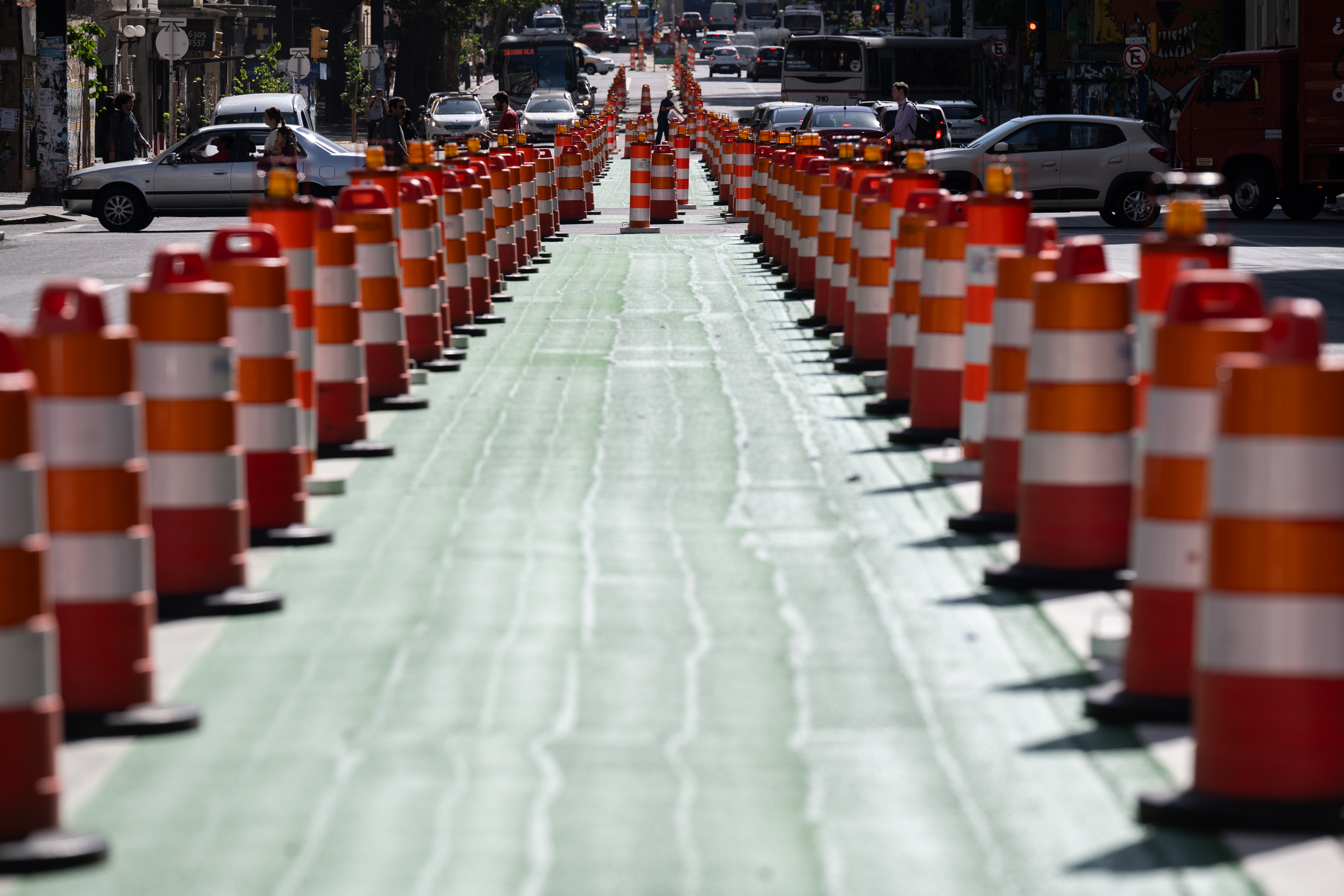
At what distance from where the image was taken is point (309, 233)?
357 inches

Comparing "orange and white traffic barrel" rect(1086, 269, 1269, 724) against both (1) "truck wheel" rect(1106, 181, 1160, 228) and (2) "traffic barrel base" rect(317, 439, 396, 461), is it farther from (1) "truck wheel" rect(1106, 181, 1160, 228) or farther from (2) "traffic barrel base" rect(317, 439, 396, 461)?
(1) "truck wheel" rect(1106, 181, 1160, 228)

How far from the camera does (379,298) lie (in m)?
11.1

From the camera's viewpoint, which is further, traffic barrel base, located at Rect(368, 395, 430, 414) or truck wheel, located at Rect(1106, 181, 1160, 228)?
truck wheel, located at Rect(1106, 181, 1160, 228)

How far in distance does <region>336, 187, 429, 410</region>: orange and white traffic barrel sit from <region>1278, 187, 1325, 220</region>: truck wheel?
2387cm

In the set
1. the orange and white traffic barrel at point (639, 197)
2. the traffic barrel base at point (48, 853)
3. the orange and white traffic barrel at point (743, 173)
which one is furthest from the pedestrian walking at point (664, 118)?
the traffic barrel base at point (48, 853)

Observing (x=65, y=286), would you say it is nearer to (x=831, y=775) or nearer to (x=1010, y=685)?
(x=831, y=775)

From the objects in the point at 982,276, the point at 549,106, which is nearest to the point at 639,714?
the point at 982,276

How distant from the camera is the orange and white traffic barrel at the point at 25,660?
15.1ft

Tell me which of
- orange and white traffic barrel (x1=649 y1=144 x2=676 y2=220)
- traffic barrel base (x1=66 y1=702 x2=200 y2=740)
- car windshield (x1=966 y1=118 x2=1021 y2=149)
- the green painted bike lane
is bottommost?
the green painted bike lane

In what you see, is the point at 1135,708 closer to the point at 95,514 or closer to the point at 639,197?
the point at 95,514

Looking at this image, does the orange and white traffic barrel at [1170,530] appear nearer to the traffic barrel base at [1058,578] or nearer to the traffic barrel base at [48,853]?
the traffic barrel base at [1058,578]

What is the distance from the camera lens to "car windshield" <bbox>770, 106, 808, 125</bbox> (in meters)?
44.6

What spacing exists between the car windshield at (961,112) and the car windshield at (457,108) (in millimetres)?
12267

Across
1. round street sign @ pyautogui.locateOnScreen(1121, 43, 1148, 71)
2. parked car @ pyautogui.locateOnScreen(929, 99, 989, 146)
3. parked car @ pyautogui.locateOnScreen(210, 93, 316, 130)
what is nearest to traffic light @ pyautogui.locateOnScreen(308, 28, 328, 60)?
parked car @ pyautogui.locateOnScreen(210, 93, 316, 130)
